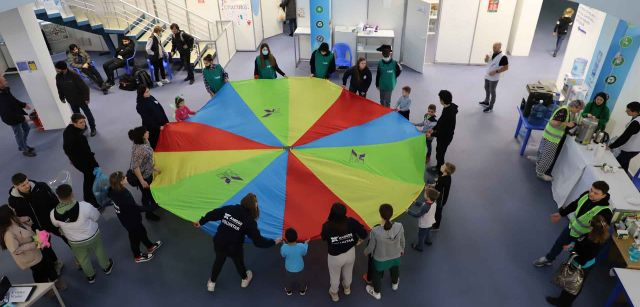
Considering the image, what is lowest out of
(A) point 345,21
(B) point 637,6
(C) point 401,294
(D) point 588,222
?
(C) point 401,294

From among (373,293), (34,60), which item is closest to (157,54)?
(34,60)

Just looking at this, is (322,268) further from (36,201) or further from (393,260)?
(36,201)

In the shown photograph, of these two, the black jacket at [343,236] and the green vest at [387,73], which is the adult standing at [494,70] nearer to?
the green vest at [387,73]

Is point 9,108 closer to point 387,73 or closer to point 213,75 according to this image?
point 213,75

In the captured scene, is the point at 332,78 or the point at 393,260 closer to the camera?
the point at 393,260

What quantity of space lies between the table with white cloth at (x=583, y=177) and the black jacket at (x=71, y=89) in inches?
331

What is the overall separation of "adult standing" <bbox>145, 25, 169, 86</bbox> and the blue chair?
14.0ft

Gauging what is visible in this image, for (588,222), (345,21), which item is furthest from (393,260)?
(345,21)

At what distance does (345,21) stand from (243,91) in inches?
199

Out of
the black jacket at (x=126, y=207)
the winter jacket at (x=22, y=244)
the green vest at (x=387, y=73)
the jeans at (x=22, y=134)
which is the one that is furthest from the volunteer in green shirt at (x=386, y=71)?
the jeans at (x=22, y=134)

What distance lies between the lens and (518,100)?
978 cm

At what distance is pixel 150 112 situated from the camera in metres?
6.74

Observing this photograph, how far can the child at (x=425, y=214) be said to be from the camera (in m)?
4.98

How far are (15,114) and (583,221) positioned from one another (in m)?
8.74
